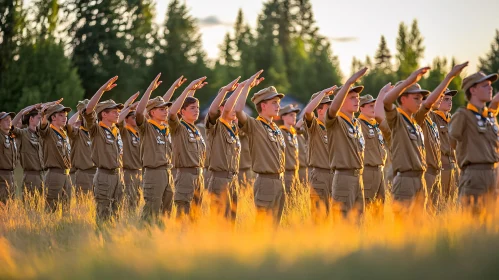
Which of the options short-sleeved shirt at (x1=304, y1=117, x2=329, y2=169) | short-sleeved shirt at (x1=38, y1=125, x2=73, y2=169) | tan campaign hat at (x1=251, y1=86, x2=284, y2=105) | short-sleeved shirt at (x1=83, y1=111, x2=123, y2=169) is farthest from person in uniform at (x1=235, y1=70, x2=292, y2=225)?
short-sleeved shirt at (x1=38, y1=125, x2=73, y2=169)

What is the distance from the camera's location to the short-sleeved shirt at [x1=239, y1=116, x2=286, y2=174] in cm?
1072

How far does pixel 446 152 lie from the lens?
12.7m

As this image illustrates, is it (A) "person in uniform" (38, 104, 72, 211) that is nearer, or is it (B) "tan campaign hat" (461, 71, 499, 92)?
(B) "tan campaign hat" (461, 71, 499, 92)

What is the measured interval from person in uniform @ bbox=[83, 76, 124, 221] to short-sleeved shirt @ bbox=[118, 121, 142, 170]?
0.15 m

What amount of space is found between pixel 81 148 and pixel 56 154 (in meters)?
0.54

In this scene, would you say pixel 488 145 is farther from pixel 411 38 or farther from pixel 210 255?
pixel 411 38

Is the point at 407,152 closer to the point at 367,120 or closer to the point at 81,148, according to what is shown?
the point at 367,120

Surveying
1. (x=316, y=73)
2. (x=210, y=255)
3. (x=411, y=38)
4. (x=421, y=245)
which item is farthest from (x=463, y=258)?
(x=411, y=38)

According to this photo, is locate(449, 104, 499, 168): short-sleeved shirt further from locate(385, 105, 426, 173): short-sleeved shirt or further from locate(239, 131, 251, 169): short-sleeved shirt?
locate(239, 131, 251, 169): short-sleeved shirt

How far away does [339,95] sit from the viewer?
9.55m

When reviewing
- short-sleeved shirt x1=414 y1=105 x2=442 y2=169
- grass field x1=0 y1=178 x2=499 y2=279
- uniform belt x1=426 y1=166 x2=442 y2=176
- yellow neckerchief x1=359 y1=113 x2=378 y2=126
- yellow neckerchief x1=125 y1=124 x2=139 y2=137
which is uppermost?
yellow neckerchief x1=359 y1=113 x2=378 y2=126

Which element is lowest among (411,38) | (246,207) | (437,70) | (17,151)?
(246,207)

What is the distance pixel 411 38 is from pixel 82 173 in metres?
55.4

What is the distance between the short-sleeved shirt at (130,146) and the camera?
1337 cm
